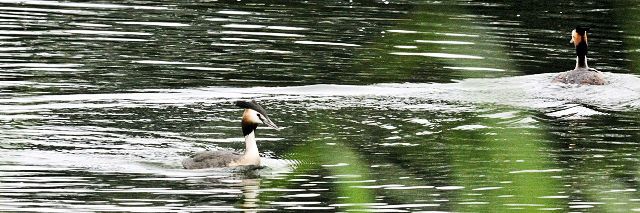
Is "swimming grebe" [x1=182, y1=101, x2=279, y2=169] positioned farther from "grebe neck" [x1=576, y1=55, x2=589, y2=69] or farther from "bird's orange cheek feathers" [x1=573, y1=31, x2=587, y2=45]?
"bird's orange cheek feathers" [x1=573, y1=31, x2=587, y2=45]

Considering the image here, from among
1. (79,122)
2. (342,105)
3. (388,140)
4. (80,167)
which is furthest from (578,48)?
(80,167)

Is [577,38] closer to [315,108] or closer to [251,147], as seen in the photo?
[315,108]

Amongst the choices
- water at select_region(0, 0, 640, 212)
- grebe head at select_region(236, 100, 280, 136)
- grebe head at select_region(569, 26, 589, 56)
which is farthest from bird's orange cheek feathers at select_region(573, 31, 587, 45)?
grebe head at select_region(236, 100, 280, 136)

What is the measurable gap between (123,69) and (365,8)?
29.0 ft

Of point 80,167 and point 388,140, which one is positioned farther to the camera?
point 388,140

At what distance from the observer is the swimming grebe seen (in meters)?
12.9

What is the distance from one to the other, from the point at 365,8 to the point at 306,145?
13069mm

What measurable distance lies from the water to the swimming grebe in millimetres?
130

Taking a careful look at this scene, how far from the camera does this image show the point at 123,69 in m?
19.3

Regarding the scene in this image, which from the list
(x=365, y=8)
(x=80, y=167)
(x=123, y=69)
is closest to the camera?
(x=80, y=167)

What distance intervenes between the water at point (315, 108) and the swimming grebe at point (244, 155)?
0.13 m

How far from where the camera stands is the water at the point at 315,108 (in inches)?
A: 432

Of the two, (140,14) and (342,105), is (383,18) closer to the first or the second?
(140,14)

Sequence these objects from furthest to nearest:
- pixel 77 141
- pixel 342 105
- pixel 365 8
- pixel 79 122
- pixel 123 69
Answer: pixel 365 8
pixel 123 69
pixel 342 105
pixel 79 122
pixel 77 141
